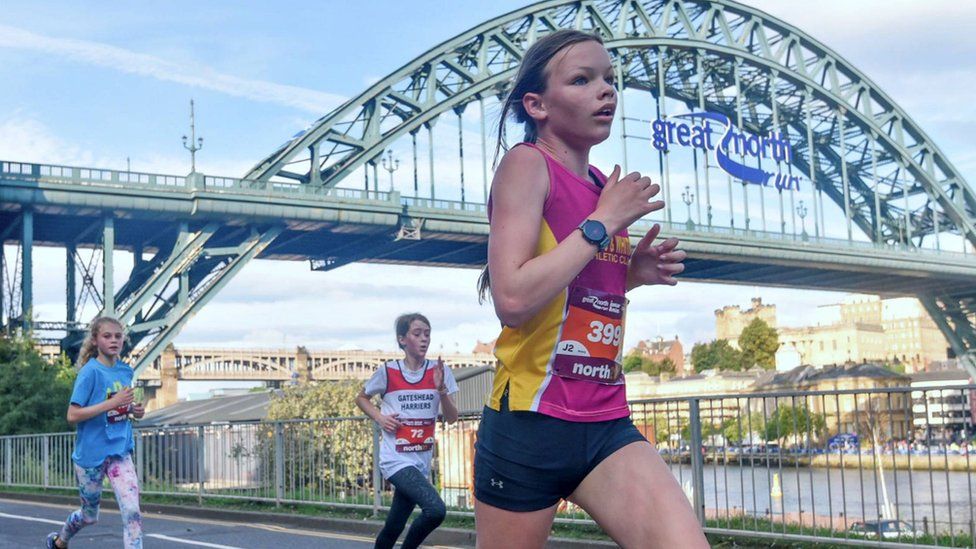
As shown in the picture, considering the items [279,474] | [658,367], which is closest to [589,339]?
[279,474]

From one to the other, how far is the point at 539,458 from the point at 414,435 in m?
4.37

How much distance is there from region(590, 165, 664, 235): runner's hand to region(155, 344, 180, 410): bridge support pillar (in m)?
84.9

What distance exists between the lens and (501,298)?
2711mm

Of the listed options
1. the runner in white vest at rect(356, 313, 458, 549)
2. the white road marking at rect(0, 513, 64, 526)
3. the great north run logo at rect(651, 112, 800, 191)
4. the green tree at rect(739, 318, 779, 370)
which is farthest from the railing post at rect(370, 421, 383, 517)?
the green tree at rect(739, 318, 779, 370)

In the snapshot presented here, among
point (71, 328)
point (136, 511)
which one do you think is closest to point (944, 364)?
point (71, 328)

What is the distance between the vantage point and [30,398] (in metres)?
25.2

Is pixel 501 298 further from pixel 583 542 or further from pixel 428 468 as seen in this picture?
pixel 583 542

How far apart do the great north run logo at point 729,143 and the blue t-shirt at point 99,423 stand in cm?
5068

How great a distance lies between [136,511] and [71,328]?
96.9 ft

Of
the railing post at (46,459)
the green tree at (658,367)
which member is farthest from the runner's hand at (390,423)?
the green tree at (658,367)

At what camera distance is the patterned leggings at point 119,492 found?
6699mm

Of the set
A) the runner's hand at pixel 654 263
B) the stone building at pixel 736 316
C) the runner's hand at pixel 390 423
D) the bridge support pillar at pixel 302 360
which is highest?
the stone building at pixel 736 316

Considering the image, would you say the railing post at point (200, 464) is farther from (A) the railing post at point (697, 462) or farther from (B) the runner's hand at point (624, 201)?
(B) the runner's hand at point (624, 201)

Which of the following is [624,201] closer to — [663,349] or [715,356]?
[715,356]
